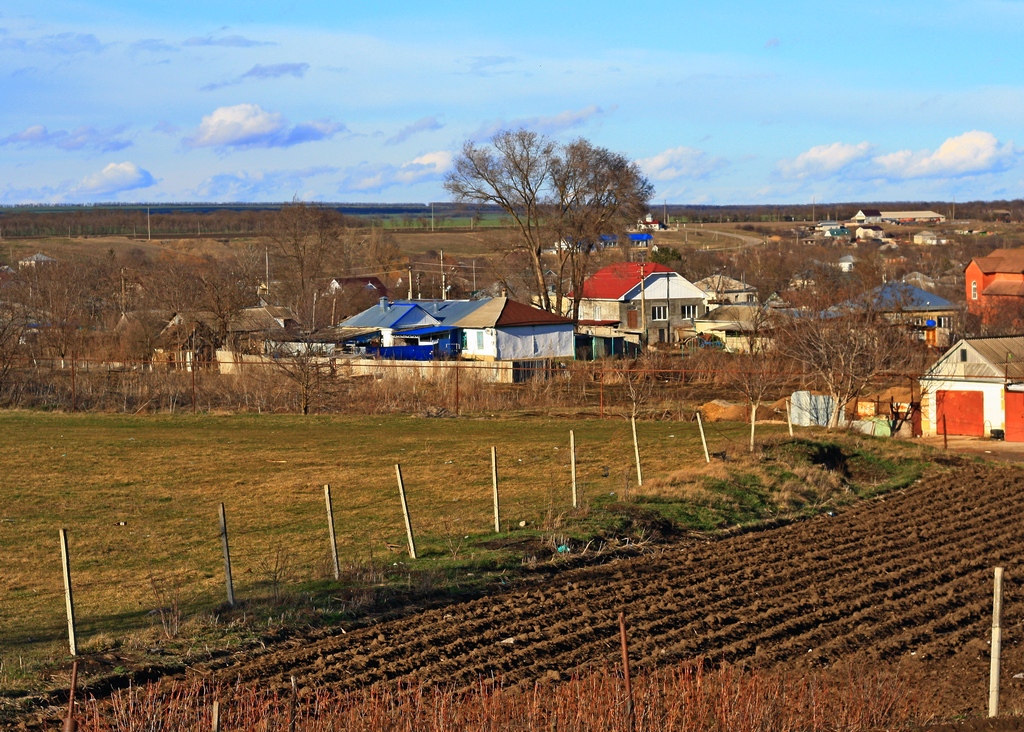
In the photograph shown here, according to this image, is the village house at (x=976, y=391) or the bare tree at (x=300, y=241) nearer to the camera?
the village house at (x=976, y=391)

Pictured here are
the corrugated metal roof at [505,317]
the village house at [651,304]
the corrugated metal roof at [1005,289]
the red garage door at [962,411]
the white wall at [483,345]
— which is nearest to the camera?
the red garage door at [962,411]

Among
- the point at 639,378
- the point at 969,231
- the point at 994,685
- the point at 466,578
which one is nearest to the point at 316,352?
the point at 639,378

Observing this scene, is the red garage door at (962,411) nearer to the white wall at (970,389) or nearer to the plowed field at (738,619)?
the white wall at (970,389)

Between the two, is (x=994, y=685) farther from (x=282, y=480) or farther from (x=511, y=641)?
(x=282, y=480)

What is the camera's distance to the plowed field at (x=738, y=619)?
10.4 m

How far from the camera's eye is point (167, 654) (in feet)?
34.8

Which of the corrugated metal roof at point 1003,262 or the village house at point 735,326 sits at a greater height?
the corrugated metal roof at point 1003,262

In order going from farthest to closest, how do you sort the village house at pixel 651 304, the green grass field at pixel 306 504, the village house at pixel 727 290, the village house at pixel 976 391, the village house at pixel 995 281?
1. the village house at pixel 727 290
2. the village house at pixel 651 304
3. the village house at pixel 995 281
4. the village house at pixel 976 391
5. the green grass field at pixel 306 504

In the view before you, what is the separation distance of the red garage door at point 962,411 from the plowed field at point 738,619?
63.3 feet

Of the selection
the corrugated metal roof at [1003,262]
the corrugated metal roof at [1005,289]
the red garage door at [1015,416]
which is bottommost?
the red garage door at [1015,416]

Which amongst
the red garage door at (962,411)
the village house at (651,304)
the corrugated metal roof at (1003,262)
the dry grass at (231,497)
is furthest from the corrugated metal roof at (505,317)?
the corrugated metal roof at (1003,262)

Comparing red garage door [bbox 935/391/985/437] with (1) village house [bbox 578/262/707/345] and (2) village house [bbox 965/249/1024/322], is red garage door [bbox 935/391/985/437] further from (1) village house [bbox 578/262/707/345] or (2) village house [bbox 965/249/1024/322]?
(1) village house [bbox 578/262/707/345]

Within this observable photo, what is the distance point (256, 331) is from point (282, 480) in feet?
92.4

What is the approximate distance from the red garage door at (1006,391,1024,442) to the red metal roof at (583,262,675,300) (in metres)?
38.4
